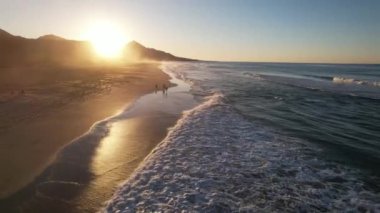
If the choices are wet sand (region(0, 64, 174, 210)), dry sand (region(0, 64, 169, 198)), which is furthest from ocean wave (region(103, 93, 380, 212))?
dry sand (region(0, 64, 169, 198))

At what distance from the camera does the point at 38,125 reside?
44.0ft

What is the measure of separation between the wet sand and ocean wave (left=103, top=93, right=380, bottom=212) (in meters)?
2.21

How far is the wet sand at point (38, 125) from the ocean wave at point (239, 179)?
2214 mm

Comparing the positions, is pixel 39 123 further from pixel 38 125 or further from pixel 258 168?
pixel 258 168

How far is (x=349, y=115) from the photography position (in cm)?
1964

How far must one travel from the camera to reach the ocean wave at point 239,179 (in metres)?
7.50

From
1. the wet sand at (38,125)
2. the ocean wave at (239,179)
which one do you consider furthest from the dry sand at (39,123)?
the ocean wave at (239,179)

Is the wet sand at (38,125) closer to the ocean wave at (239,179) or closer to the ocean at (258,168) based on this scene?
the ocean wave at (239,179)

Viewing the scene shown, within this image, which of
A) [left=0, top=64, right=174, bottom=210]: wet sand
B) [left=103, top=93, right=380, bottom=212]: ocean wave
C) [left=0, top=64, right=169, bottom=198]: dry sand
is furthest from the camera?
[left=0, top=64, right=169, bottom=198]: dry sand

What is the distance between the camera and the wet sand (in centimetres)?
836

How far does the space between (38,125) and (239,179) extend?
8840 mm

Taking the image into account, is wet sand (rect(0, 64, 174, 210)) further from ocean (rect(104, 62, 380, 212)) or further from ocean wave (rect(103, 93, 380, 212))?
ocean (rect(104, 62, 380, 212))

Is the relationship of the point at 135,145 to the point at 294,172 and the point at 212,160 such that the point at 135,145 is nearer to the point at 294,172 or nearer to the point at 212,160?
the point at 212,160

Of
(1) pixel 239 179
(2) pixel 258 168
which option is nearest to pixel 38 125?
(1) pixel 239 179
